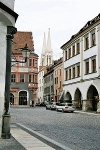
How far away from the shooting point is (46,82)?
90.2 m

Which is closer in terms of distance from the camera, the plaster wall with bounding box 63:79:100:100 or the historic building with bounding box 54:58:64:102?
the plaster wall with bounding box 63:79:100:100

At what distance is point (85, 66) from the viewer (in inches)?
1585

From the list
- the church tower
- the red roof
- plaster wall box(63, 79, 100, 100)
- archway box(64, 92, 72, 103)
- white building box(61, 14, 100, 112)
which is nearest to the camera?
plaster wall box(63, 79, 100, 100)

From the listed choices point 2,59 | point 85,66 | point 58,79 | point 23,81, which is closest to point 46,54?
point 58,79

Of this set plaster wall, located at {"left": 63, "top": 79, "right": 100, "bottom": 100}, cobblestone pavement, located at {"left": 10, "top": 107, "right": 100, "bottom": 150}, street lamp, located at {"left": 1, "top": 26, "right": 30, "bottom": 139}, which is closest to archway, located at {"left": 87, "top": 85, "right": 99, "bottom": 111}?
plaster wall, located at {"left": 63, "top": 79, "right": 100, "bottom": 100}

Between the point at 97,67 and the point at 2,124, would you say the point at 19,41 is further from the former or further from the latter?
the point at 2,124

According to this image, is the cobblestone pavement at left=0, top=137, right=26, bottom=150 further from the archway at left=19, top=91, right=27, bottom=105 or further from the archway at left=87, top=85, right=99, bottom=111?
the archway at left=19, top=91, right=27, bottom=105

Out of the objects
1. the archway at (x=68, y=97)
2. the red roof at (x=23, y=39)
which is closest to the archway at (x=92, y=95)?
the archway at (x=68, y=97)

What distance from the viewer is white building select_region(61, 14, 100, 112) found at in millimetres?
36375

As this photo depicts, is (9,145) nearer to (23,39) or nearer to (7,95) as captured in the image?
(7,95)

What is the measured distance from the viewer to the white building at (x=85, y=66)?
119ft

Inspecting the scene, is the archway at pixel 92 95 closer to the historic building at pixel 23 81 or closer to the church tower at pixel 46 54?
the historic building at pixel 23 81

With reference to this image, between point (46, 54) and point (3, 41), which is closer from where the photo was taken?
point (3, 41)

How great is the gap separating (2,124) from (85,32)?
102 ft
